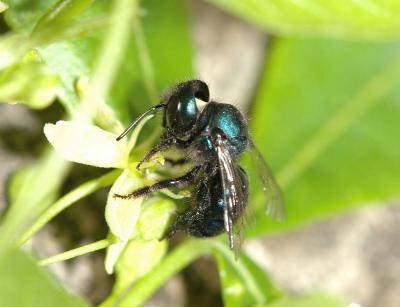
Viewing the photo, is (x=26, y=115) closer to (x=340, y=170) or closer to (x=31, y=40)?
(x=31, y=40)

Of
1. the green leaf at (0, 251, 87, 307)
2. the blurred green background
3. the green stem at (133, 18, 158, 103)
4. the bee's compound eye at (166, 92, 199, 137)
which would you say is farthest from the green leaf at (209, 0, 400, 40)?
the green leaf at (0, 251, 87, 307)

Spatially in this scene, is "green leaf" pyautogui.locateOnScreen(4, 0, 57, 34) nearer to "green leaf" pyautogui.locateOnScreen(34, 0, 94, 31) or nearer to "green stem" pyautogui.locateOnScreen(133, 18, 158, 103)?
"green leaf" pyautogui.locateOnScreen(34, 0, 94, 31)

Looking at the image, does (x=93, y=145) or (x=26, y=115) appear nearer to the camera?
(x=93, y=145)

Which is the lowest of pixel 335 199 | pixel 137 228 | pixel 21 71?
pixel 335 199

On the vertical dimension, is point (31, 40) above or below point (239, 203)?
above

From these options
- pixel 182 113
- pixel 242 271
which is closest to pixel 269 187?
pixel 242 271

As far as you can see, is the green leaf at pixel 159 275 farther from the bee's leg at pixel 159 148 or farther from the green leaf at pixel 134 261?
the bee's leg at pixel 159 148


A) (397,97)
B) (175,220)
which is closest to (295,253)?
(397,97)
